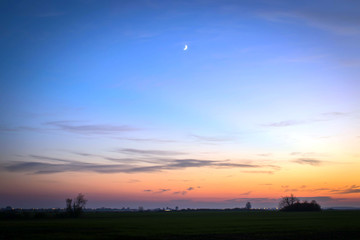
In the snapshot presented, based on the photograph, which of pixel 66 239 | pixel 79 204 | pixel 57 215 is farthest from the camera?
pixel 79 204

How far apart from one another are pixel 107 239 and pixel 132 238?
314cm

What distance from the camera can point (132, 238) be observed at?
38188 mm

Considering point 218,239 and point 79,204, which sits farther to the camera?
point 79,204

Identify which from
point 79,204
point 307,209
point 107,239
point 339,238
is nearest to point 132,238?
point 107,239

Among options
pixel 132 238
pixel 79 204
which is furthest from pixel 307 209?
pixel 132 238

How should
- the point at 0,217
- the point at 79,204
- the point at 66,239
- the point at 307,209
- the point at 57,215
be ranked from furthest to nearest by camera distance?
the point at 307,209 < the point at 79,204 < the point at 57,215 < the point at 0,217 < the point at 66,239

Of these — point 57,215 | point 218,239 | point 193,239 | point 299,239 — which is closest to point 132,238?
point 193,239

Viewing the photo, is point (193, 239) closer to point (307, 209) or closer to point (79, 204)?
point (79, 204)

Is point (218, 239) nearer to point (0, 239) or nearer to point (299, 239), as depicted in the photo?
point (299, 239)

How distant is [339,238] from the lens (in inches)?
1430

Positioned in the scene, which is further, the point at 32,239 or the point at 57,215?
the point at 57,215

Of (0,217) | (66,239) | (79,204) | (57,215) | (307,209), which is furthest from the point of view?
(307,209)

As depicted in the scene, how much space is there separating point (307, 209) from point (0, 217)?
167m

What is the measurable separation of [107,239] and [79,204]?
396ft
